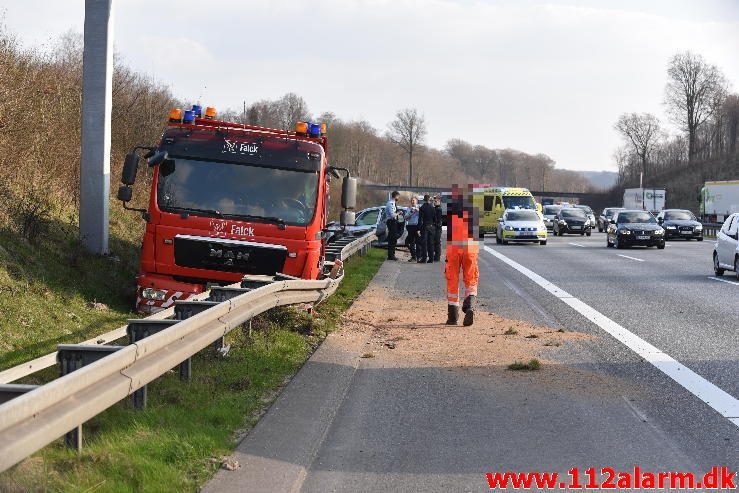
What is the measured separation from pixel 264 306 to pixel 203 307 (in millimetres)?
1387

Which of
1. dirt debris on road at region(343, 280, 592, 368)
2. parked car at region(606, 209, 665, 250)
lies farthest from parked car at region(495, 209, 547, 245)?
dirt debris on road at region(343, 280, 592, 368)

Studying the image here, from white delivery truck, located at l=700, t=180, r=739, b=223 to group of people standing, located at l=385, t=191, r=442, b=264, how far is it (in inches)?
1400

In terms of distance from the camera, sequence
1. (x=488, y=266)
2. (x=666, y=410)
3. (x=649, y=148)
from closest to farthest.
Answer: (x=666, y=410) → (x=488, y=266) → (x=649, y=148)

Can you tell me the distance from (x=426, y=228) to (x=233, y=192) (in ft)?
45.8

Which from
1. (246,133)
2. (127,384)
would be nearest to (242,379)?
(127,384)

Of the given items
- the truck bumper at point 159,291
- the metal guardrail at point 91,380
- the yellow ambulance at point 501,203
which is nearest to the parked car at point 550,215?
the yellow ambulance at point 501,203

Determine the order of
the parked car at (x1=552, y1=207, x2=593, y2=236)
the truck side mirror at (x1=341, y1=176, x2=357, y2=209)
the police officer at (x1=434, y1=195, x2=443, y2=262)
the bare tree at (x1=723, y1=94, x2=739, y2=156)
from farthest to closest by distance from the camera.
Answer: the bare tree at (x1=723, y1=94, x2=739, y2=156) < the parked car at (x1=552, y1=207, x2=593, y2=236) < the police officer at (x1=434, y1=195, x2=443, y2=262) < the truck side mirror at (x1=341, y1=176, x2=357, y2=209)

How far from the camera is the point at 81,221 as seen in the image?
1495cm

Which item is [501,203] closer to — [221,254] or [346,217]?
[346,217]

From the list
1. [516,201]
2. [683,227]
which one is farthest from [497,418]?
[516,201]

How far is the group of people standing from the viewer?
27.0 meters

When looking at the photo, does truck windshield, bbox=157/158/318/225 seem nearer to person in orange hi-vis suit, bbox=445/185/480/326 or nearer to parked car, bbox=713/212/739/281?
person in orange hi-vis suit, bbox=445/185/480/326

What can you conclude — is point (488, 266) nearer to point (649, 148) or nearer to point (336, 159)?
point (336, 159)

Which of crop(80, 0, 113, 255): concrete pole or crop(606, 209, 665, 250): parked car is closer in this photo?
crop(80, 0, 113, 255): concrete pole
